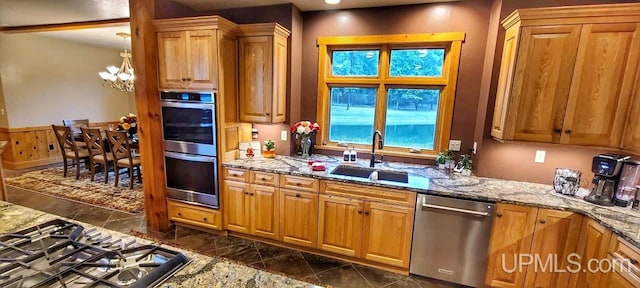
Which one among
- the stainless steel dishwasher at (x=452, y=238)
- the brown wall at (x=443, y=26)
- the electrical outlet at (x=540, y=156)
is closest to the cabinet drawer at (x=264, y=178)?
the stainless steel dishwasher at (x=452, y=238)

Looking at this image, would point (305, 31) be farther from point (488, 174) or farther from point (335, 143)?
point (488, 174)

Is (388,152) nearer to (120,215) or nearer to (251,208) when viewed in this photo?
(251,208)

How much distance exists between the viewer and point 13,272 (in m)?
0.91

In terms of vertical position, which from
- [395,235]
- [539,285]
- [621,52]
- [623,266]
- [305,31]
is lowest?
[539,285]

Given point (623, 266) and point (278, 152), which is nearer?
point (623, 266)

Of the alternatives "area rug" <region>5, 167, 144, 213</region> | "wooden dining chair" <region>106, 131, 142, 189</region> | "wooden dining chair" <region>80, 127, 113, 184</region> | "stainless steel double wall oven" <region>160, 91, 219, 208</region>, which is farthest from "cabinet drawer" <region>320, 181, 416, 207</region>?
"wooden dining chair" <region>80, 127, 113, 184</region>

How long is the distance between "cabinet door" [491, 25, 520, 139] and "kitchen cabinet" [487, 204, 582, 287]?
2.25 ft

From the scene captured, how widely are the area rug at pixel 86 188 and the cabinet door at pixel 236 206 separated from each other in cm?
159

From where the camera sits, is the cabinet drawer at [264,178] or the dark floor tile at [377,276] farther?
the cabinet drawer at [264,178]

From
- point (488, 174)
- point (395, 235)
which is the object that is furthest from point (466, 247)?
point (488, 174)

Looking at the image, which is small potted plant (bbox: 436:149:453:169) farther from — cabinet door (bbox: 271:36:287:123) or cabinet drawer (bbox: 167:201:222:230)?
cabinet drawer (bbox: 167:201:222:230)

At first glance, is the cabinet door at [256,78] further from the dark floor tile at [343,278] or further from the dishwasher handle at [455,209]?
the dishwasher handle at [455,209]

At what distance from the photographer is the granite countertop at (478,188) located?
6.02 feet

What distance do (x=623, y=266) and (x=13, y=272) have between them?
116 inches
